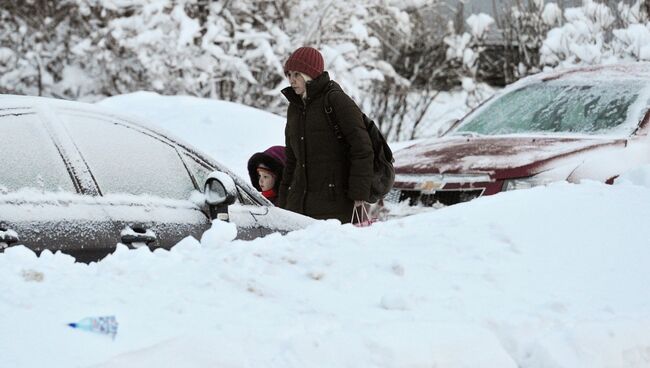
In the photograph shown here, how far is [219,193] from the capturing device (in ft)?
14.3

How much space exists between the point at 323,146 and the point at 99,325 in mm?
3274

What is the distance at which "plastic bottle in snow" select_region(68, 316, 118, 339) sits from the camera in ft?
9.14

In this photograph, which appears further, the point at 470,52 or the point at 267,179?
the point at 470,52

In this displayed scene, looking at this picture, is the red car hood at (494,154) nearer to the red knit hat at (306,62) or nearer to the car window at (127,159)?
the red knit hat at (306,62)

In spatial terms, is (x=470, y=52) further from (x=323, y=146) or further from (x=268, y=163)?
(x=323, y=146)

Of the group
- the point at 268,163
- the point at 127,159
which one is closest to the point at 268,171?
the point at 268,163

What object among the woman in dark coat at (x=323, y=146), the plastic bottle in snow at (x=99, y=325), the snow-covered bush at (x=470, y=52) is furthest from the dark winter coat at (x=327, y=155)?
the snow-covered bush at (x=470, y=52)

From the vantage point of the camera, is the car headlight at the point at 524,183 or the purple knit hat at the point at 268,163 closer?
the car headlight at the point at 524,183

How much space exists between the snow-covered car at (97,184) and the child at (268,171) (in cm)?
205

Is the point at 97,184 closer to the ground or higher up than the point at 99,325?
higher up

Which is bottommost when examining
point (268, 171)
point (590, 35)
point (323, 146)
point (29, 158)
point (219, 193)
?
point (590, 35)

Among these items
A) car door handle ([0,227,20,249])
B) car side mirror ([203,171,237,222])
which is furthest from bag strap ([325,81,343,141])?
car door handle ([0,227,20,249])

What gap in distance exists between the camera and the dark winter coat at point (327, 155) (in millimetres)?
5852

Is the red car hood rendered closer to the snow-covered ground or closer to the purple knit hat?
the purple knit hat
